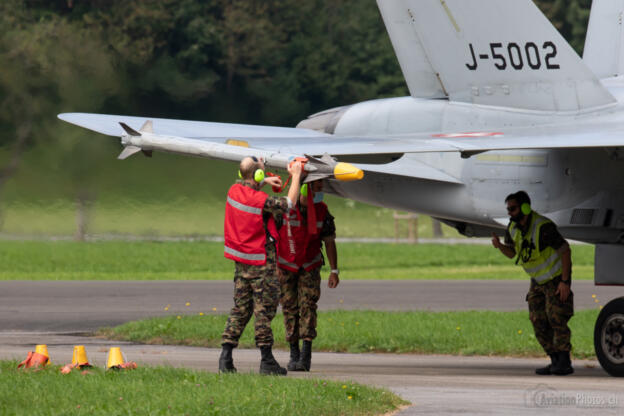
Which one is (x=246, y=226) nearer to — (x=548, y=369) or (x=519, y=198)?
(x=519, y=198)

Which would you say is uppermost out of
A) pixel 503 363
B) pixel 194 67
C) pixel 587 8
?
pixel 587 8

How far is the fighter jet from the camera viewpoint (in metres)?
11.4

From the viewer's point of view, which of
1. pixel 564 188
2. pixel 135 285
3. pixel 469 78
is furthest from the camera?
pixel 135 285

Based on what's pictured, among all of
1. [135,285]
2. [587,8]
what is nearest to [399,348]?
[135,285]

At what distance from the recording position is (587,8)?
42.9 meters

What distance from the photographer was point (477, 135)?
37.8ft

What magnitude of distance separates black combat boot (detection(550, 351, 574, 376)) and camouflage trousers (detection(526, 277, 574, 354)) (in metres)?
0.05

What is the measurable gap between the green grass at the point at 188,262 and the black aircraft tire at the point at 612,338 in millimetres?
15349

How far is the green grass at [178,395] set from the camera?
794cm

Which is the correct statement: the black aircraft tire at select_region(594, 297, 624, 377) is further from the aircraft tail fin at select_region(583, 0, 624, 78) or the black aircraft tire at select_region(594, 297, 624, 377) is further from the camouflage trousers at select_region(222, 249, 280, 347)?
the camouflage trousers at select_region(222, 249, 280, 347)

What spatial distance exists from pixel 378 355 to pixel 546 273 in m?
2.91

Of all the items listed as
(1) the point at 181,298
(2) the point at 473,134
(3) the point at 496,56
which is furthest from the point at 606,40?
(1) the point at 181,298

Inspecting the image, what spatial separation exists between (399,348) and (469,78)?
12.0 feet

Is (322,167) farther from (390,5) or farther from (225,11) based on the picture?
(225,11)
